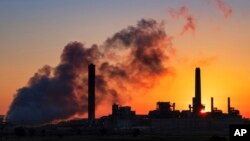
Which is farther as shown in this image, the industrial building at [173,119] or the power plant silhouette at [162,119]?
the industrial building at [173,119]

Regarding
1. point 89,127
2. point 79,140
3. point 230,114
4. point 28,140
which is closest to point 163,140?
point 79,140

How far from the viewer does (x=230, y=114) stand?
5960 inches

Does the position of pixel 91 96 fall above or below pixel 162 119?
above

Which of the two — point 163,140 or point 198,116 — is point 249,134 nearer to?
point 163,140

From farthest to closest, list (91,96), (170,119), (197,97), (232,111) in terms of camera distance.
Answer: (232,111) → (170,119) → (197,97) → (91,96)

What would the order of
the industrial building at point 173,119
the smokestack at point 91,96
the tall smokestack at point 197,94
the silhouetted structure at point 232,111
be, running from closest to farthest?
the smokestack at point 91,96
the tall smokestack at point 197,94
the industrial building at point 173,119
the silhouetted structure at point 232,111

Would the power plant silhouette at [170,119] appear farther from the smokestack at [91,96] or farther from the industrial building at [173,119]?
the smokestack at [91,96]

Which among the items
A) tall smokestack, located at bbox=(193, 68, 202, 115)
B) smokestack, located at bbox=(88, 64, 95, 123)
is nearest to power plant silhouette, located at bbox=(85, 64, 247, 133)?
tall smokestack, located at bbox=(193, 68, 202, 115)

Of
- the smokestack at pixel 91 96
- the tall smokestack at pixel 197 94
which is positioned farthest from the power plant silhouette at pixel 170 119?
the smokestack at pixel 91 96

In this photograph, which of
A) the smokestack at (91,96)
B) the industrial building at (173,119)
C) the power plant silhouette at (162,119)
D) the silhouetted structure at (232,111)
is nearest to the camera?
the smokestack at (91,96)

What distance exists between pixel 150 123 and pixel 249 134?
121m

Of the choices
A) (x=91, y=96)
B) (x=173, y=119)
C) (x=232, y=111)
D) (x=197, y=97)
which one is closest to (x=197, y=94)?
(x=197, y=97)

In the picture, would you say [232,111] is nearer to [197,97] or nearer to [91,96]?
[197,97]

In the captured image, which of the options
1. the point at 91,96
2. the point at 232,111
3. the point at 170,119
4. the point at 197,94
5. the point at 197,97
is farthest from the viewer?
the point at 232,111
